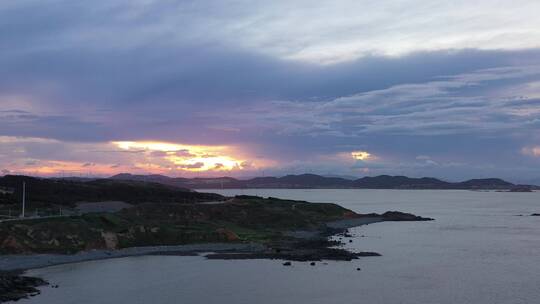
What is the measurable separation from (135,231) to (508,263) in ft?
181

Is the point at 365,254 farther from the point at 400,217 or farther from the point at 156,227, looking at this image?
the point at 400,217

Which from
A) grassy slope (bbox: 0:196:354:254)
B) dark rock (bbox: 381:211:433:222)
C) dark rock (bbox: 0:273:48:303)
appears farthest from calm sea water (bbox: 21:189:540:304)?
dark rock (bbox: 381:211:433:222)

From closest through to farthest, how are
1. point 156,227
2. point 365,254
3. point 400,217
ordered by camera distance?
point 365,254, point 156,227, point 400,217

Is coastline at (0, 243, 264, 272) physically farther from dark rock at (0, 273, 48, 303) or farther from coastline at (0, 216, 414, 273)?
dark rock at (0, 273, 48, 303)

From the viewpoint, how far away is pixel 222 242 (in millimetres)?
96312

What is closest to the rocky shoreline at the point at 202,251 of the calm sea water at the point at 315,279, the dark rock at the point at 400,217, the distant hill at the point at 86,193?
the calm sea water at the point at 315,279

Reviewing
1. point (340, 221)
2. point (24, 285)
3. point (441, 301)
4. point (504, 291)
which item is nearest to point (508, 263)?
point (504, 291)

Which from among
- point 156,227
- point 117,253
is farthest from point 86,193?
point 117,253

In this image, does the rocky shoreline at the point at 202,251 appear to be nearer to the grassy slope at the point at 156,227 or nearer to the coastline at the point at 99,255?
the coastline at the point at 99,255

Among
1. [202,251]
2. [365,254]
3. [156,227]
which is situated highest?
[156,227]

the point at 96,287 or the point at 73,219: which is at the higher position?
the point at 73,219

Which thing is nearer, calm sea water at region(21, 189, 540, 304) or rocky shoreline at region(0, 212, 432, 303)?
calm sea water at region(21, 189, 540, 304)

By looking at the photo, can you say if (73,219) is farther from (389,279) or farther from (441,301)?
(441,301)

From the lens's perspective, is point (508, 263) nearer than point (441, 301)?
No
